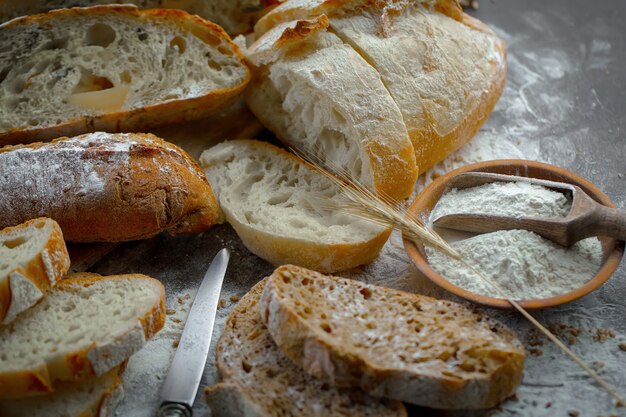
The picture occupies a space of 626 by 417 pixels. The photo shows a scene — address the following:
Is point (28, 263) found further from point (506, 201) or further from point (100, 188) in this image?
point (506, 201)

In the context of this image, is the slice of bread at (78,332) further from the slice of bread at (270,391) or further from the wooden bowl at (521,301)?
the wooden bowl at (521,301)

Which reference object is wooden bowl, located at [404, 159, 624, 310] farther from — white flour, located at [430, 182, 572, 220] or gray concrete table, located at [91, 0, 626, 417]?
gray concrete table, located at [91, 0, 626, 417]

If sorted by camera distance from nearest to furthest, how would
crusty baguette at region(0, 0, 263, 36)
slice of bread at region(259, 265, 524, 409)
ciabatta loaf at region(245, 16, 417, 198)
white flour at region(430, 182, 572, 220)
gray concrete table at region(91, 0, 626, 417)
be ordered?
slice of bread at region(259, 265, 524, 409)
gray concrete table at region(91, 0, 626, 417)
white flour at region(430, 182, 572, 220)
ciabatta loaf at region(245, 16, 417, 198)
crusty baguette at region(0, 0, 263, 36)

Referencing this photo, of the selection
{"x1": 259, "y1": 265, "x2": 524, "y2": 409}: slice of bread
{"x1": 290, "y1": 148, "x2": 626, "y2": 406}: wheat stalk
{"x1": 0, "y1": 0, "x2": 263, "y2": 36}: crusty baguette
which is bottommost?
{"x1": 259, "y1": 265, "x2": 524, "y2": 409}: slice of bread

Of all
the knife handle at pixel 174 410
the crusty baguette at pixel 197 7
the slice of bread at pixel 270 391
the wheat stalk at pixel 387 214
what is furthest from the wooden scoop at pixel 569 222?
the crusty baguette at pixel 197 7

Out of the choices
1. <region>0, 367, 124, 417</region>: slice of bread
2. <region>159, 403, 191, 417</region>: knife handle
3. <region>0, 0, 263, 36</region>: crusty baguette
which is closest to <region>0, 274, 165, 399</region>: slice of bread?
<region>0, 367, 124, 417</region>: slice of bread

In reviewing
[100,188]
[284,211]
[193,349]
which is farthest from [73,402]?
[284,211]

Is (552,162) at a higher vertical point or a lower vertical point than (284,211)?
higher

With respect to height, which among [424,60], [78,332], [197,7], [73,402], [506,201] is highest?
[424,60]
